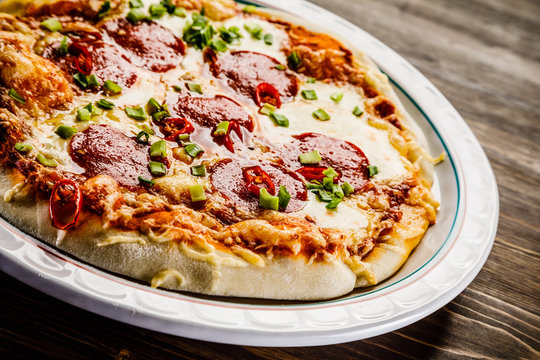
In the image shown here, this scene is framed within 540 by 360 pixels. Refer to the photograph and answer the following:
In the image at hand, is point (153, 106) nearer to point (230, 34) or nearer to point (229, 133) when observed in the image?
point (229, 133)

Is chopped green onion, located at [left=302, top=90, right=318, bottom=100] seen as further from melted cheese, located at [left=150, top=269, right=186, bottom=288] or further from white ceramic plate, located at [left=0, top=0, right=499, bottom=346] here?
melted cheese, located at [left=150, top=269, right=186, bottom=288]

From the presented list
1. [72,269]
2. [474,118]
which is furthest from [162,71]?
[474,118]

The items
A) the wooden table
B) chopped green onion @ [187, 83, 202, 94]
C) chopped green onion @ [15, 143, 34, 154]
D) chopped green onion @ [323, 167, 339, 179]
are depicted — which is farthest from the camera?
chopped green onion @ [187, 83, 202, 94]

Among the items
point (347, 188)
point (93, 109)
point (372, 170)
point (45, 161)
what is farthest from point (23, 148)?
point (372, 170)

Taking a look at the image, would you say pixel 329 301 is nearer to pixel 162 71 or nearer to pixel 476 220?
pixel 476 220

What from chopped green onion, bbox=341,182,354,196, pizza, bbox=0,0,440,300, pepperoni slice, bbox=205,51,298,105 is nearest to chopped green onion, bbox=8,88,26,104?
pizza, bbox=0,0,440,300

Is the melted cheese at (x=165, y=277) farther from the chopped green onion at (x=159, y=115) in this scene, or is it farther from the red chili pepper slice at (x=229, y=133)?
the chopped green onion at (x=159, y=115)
